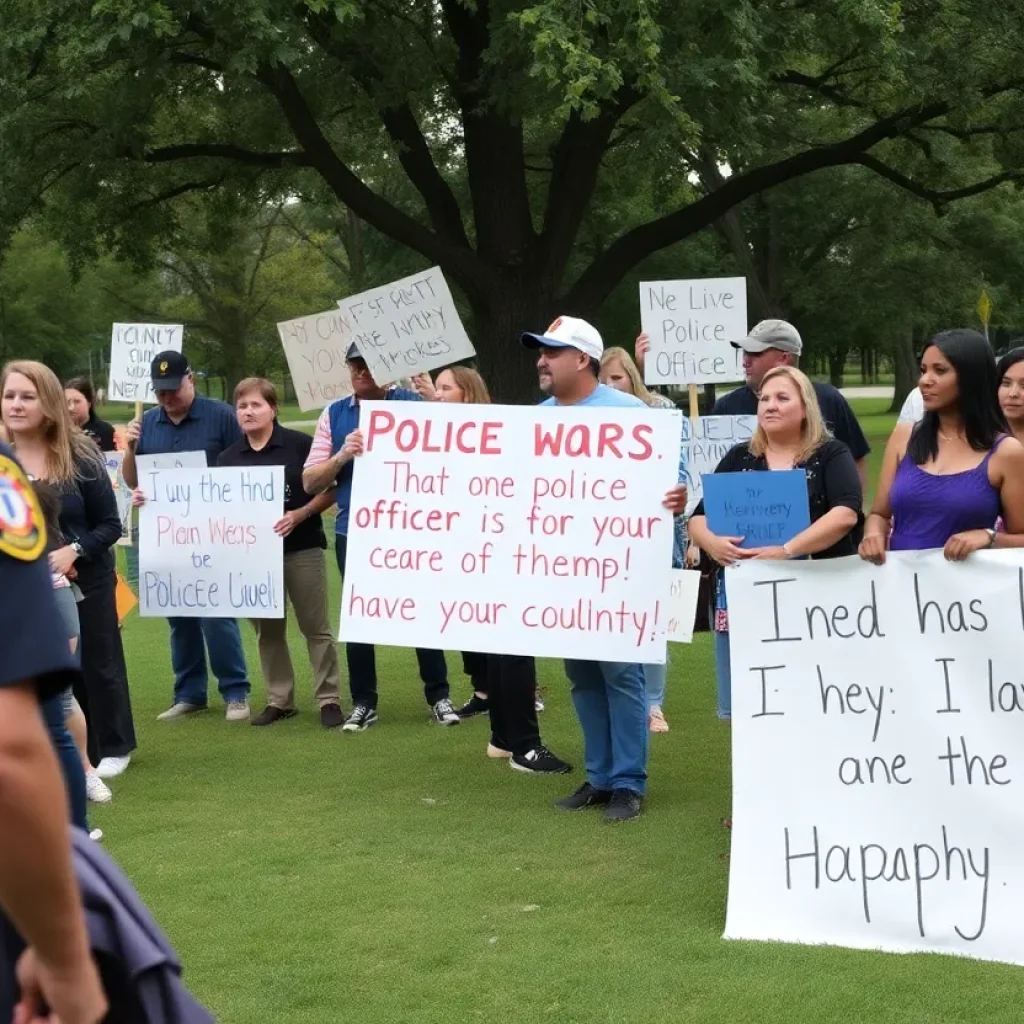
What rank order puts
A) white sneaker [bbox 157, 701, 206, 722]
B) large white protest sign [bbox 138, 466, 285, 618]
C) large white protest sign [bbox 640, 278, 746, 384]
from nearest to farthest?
large white protest sign [bbox 138, 466, 285, 618]
white sneaker [bbox 157, 701, 206, 722]
large white protest sign [bbox 640, 278, 746, 384]

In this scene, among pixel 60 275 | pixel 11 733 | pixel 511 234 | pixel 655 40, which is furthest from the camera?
pixel 60 275

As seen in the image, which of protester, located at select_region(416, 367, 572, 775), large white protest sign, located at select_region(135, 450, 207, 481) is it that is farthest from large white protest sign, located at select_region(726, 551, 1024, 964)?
large white protest sign, located at select_region(135, 450, 207, 481)

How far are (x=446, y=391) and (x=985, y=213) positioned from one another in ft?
98.1

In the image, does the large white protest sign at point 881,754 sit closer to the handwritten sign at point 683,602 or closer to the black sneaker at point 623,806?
the black sneaker at point 623,806

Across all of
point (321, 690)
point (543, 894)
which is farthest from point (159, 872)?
point (321, 690)

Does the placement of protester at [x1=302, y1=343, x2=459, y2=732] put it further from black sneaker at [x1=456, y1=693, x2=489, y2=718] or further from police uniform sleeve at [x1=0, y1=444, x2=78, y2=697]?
police uniform sleeve at [x1=0, y1=444, x2=78, y2=697]

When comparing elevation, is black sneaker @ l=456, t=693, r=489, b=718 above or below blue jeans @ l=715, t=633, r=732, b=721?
below

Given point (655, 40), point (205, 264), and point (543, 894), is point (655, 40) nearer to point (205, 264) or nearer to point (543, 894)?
point (543, 894)

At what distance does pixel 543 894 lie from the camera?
5.18 m

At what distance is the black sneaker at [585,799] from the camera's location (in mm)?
6289

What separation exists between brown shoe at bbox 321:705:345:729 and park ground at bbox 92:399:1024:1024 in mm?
147

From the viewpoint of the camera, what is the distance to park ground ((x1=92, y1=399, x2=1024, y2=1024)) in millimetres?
4191

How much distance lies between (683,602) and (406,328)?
2.05 meters

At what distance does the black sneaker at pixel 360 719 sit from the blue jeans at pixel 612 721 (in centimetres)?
216
